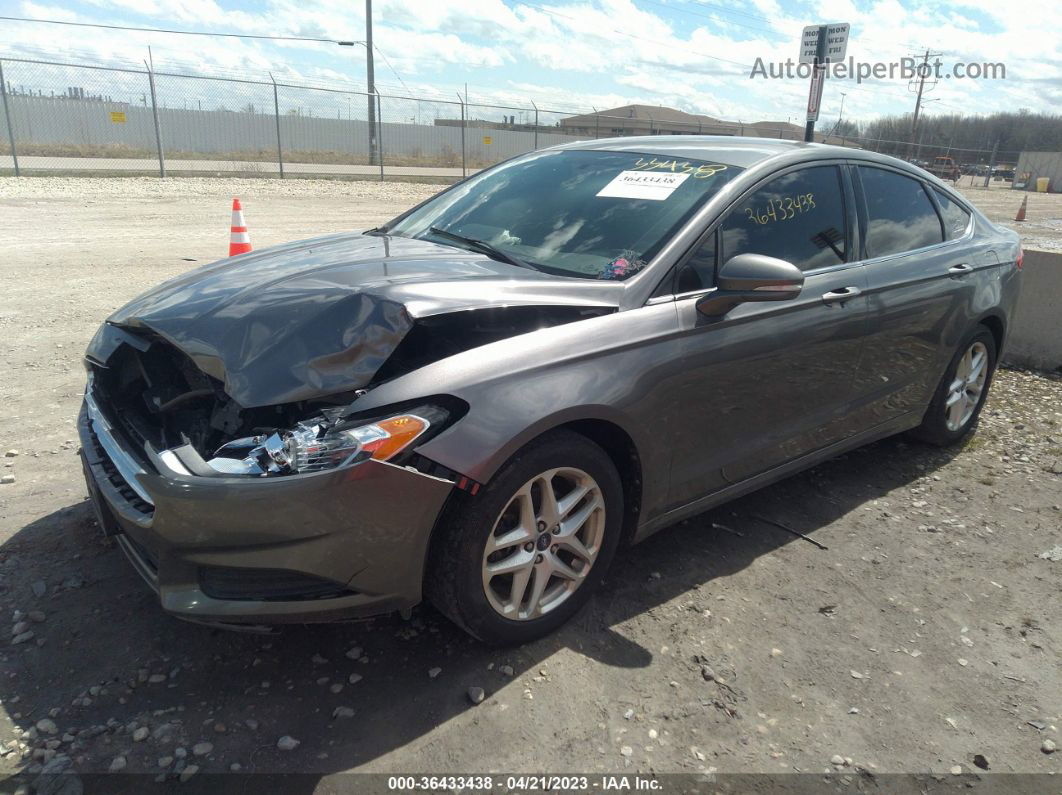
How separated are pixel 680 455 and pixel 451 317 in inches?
41.5

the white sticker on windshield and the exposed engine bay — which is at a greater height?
the white sticker on windshield

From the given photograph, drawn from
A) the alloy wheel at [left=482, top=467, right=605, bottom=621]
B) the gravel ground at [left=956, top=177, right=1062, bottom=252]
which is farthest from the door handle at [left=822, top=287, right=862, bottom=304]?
the gravel ground at [left=956, top=177, right=1062, bottom=252]

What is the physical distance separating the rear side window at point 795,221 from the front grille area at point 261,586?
1.98 meters

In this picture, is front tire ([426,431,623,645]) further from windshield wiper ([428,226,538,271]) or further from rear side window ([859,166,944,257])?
rear side window ([859,166,944,257])

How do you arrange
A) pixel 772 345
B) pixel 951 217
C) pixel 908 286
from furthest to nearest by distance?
pixel 951 217
pixel 908 286
pixel 772 345

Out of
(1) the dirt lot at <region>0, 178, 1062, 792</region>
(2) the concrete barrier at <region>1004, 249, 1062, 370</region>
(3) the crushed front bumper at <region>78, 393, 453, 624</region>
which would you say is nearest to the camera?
(3) the crushed front bumper at <region>78, 393, 453, 624</region>

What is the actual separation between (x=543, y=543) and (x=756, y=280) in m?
1.22

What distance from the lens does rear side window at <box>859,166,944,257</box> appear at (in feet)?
13.0

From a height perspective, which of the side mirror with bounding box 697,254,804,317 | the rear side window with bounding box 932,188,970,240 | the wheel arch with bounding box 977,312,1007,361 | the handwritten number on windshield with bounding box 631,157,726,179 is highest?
the handwritten number on windshield with bounding box 631,157,726,179

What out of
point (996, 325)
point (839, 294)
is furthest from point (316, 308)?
point (996, 325)

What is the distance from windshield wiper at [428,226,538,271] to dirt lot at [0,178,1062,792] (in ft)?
4.42

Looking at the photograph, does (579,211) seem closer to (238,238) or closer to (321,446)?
(321,446)

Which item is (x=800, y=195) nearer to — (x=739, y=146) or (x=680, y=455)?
(x=739, y=146)

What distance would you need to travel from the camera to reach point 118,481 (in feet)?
8.48
